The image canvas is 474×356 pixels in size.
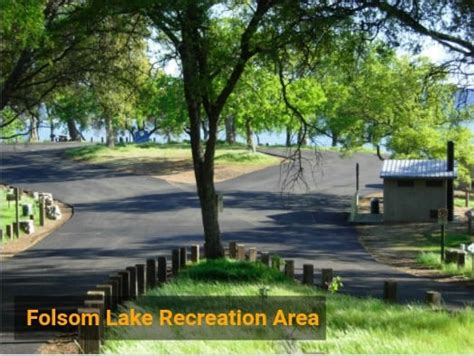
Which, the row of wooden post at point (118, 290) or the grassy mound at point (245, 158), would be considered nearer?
the row of wooden post at point (118, 290)

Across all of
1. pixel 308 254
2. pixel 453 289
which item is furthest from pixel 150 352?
pixel 308 254

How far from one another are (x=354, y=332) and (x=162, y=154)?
49.6m

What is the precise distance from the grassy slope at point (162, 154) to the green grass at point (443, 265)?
30001 millimetres

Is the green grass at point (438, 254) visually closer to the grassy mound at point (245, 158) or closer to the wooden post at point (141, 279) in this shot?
the wooden post at point (141, 279)

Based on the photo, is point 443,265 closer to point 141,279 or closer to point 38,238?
point 141,279

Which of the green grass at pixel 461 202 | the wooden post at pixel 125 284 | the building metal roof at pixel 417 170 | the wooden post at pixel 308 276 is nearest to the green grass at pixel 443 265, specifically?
the wooden post at pixel 308 276

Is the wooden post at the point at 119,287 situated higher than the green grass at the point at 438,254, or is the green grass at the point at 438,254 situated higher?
the wooden post at the point at 119,287

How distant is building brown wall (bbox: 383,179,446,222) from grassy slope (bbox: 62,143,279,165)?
65.0ft

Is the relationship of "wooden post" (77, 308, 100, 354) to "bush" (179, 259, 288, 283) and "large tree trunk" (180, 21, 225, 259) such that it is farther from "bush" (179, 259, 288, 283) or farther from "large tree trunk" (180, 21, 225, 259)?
"large tree trunk" (180, 21, 225, 259)

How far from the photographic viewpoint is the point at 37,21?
14078mm

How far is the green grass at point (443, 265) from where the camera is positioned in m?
20.7

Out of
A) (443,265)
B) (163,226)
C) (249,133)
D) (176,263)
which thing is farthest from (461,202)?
(176,263)

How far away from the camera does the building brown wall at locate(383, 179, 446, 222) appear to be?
34.6 meters

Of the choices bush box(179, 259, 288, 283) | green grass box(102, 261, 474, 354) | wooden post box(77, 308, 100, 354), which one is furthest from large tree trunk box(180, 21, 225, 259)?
wooden post box(77, 308, 100, 354)
